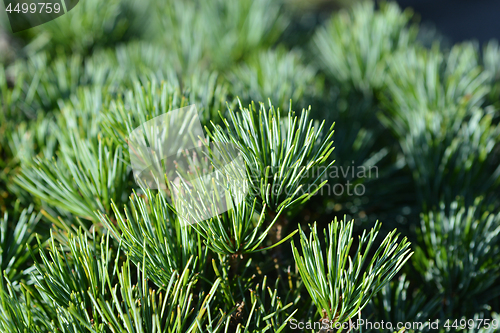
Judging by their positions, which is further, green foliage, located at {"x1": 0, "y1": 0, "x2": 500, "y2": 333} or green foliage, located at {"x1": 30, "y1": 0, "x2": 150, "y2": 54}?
green foliage, located at {"x1": 30, "y1": 0, "x2": 150, "y2": 54}

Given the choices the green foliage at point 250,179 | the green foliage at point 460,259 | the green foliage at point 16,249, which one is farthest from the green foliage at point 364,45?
the green foliage at point 16,249

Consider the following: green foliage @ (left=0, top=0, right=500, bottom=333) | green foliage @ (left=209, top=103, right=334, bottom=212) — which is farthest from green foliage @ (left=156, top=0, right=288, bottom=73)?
green foliage @ (left=209, top=103, right=334, bottom=212)

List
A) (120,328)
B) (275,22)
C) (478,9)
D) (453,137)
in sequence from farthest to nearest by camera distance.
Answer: (478,9), (275,22), (453,137), (120,328)

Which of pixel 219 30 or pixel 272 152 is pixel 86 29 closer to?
pixel 219 30

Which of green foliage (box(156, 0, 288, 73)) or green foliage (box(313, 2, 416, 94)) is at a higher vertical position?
green foliage (box(156, 0, 288, 73))

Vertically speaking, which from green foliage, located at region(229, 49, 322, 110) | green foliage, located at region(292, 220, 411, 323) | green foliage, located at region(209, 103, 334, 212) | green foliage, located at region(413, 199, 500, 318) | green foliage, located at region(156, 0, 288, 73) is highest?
green foliage, located at region(156, 0, 288, 73)

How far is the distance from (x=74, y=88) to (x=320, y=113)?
219 mm

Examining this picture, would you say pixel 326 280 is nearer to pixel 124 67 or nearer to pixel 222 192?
pixel 222 192

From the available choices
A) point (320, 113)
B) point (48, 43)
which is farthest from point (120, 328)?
point (48, 43)

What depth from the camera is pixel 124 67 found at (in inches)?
13.1

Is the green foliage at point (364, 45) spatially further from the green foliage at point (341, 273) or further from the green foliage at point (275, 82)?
the green foliage at point (341, 273)

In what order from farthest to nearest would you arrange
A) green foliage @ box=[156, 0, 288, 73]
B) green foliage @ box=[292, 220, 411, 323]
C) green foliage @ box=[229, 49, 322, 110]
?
green foliage @ box=[156, 0, 288, 73]
green foliage @ box=[229, 49, 322, 110]
green foliage @ box=[292, 220, 411, 323]

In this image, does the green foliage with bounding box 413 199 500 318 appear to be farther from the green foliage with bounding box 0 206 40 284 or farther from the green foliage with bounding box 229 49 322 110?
the green foliage with bounding box 0 206 40 284

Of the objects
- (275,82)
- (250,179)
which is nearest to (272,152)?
(250,179)
